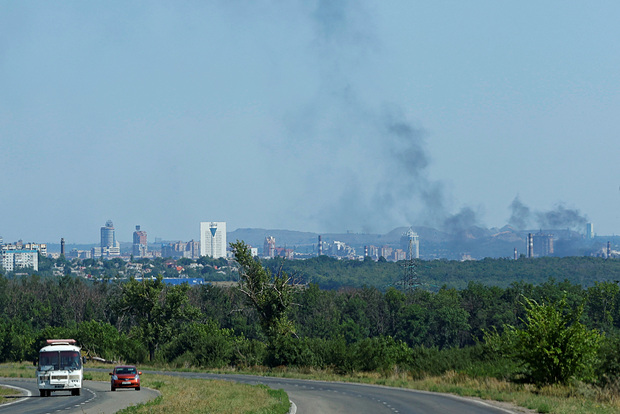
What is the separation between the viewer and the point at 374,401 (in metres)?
35.8

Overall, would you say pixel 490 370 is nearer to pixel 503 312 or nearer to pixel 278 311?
pixel 278 311

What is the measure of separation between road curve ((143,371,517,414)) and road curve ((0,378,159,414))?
7.79 meters

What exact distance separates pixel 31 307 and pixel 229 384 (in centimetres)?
12899

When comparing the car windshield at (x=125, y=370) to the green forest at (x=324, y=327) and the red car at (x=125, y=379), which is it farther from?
the green forest at (x=324, y=327)

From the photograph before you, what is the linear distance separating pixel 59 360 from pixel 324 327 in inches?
4554

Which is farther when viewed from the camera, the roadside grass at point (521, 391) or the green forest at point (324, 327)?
the green forest at point (324, 327)

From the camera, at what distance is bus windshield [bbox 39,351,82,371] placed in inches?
1682

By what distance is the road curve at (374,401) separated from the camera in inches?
1224

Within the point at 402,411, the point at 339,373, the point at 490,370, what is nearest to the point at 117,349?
the point at 339,373

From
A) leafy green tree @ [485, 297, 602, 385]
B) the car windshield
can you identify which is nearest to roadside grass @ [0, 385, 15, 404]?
the car windshield

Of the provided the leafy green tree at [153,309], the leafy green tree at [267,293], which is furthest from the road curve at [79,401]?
the leafy green tree at [153,309]

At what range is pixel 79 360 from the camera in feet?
144

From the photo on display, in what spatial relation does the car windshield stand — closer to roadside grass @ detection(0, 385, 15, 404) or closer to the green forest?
roadside grass @ detection(0, 385, 15, 404)

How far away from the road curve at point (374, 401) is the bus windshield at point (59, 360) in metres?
11.6
